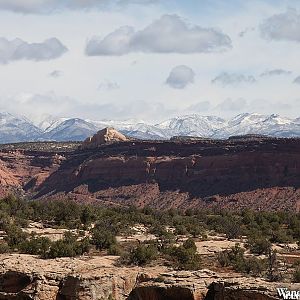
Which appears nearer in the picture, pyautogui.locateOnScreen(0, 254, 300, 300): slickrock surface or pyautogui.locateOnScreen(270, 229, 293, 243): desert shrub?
pyautogui.locateOnScreen(0, 254, 300, 300): slickrock surface

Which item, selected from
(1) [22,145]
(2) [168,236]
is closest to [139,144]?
(1) [22,145]

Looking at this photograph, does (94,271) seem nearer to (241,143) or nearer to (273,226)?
(273,226)

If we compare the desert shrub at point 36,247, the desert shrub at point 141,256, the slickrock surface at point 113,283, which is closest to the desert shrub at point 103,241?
the desert shrub at point 36,247

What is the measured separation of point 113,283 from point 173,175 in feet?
314

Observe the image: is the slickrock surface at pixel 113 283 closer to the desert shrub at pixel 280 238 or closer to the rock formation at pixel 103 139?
the desert shrub at pixel 280 238

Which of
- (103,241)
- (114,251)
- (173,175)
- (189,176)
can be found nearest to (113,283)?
(114,251)

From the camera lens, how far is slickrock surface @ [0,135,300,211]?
103m

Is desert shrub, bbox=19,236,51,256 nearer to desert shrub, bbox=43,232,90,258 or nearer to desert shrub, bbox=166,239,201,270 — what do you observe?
desert shrub, bbox=43,232,90,258

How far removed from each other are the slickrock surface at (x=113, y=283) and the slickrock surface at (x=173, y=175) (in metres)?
72.9

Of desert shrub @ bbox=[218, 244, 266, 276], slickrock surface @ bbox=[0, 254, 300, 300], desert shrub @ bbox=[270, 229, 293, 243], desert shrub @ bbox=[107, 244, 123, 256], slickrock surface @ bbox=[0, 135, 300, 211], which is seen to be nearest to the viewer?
slickrock surface @ bbox=[0, 254, 300, 300]

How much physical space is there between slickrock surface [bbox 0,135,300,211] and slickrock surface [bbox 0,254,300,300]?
7291 cm

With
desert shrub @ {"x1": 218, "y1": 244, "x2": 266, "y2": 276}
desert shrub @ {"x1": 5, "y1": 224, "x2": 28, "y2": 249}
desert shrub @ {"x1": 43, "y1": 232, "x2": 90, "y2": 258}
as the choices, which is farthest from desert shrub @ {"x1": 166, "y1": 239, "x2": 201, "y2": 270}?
desert shrub @ {"x1": 5, "y1": 224, "x2": 28, "y2": 249}

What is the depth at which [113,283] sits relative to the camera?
21.5 m

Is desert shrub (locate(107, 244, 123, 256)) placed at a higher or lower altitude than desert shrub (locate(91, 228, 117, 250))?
higher
